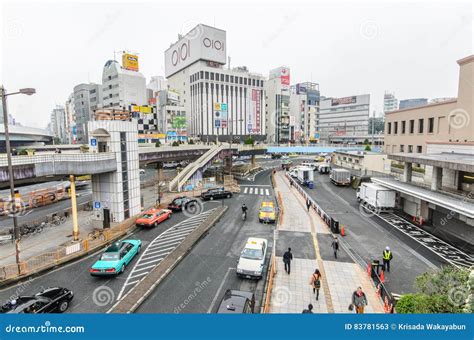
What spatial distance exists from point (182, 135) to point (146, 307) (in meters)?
80.4

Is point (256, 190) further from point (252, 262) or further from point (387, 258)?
point (387, 258)

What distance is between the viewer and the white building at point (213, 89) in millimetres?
99812

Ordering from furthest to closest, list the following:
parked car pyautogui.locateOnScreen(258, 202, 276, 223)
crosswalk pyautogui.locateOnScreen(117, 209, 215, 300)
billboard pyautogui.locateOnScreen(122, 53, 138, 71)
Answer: billboard pyautogui.locateOnScreen(122, 53, 138, 71), parked car pyautogui.locateOnScreen(258, 202, 276, 223), crosswalk pyautogui.locateOnScreen(117, 209, 215, 300)

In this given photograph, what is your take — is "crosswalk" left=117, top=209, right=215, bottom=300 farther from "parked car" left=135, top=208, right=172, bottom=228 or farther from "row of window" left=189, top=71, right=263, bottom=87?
"row of window" left=189, top=71, right=263, bottom=87

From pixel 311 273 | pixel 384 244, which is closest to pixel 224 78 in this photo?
pixel 384 244

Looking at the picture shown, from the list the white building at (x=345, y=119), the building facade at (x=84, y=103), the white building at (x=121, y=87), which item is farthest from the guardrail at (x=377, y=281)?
the white building at (x=345, y=119)

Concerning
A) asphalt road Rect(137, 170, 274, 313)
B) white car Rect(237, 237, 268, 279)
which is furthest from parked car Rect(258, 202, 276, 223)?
white car Rect(237, 237, 268, 279)

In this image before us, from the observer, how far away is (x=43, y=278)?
17078 mm

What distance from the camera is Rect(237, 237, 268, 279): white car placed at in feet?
53.0

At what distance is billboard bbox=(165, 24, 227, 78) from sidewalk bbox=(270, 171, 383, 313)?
295 feet

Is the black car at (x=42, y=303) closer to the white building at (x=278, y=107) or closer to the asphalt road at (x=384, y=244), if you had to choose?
the asphalt road at (x=384, y=244)

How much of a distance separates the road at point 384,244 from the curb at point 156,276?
13.1 m

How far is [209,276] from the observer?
55.1 feet

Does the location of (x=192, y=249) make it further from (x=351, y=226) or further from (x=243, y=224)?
(x=351, y=226)
